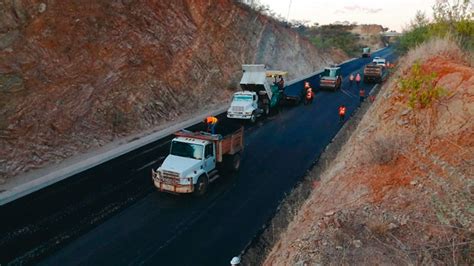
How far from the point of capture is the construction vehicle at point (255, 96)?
25234 millimetres

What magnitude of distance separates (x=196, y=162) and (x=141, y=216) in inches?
117

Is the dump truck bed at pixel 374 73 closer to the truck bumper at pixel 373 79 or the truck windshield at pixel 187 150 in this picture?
the truck bumper at pixel 373 79

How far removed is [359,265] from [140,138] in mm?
17756

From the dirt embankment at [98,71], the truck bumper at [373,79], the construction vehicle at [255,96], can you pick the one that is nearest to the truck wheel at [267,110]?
the construction vehicle at [255,96]

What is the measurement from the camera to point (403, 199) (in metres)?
9.31

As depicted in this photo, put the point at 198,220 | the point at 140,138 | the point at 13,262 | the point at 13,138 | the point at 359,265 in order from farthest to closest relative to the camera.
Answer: the point at 140,138 → the point at 13,138 → the point at 198,220 → the point at 13,262 → the point at 359,265

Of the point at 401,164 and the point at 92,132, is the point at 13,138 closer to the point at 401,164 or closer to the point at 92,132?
the point at 92,132

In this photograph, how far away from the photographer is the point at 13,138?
1805 cm

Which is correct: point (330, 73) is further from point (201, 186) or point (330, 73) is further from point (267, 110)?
point (201, 186)

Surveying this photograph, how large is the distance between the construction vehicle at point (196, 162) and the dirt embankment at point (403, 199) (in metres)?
4.68

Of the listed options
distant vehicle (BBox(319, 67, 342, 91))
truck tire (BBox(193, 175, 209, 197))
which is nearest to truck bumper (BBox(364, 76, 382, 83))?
distant vehicle (BBox(319, 67, 342, 91))

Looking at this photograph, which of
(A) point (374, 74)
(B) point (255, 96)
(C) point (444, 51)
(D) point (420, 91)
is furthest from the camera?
(A) point (374, 74)

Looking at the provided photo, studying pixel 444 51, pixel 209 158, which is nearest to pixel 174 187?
pixel 209 158

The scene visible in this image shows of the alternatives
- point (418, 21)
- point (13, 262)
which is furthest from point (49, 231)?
point (418, 21)
